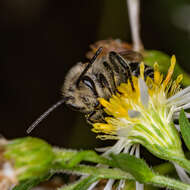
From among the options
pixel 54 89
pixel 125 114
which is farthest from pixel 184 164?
pixel 54 89

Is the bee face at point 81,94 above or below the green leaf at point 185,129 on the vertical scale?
above

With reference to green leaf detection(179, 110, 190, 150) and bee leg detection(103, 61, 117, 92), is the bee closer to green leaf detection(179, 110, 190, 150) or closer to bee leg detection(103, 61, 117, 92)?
bee leg detection(103, 61, 117, 92)

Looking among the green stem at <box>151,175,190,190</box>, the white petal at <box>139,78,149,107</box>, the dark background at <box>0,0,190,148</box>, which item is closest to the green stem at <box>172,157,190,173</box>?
the green stem at <box>151,175,190,190</box>

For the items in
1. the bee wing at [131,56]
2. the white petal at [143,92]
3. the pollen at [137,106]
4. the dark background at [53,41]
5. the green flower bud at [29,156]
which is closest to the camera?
the green flower bud at [29,156]

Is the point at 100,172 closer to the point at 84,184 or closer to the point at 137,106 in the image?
the point at 84,184

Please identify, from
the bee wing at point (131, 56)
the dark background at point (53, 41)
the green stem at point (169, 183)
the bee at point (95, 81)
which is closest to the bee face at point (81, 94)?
the bee at point (95, 81)

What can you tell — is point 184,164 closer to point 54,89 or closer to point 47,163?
point 47,163

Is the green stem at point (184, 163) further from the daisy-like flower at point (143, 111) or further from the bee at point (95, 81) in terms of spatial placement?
the bee at point (95, 81)
